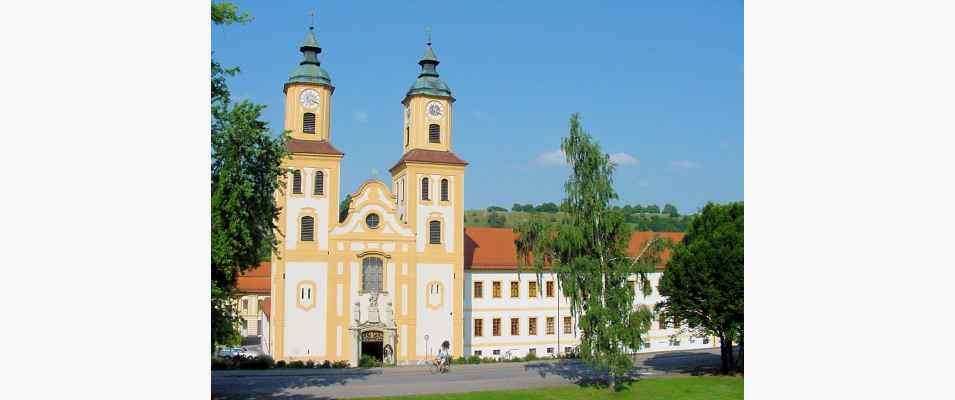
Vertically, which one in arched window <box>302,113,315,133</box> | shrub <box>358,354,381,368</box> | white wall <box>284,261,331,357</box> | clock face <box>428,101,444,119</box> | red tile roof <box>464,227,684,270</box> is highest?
clock face <box>428,101,444,119</box>

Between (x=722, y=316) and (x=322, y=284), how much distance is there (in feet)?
49.3

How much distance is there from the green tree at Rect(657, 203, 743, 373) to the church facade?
940 cm

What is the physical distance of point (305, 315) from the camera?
30.2m

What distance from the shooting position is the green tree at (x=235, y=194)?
14422 mm

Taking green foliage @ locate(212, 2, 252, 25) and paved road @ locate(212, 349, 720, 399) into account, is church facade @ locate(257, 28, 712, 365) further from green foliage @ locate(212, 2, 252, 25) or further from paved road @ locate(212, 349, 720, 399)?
green foliage @ locate(212, 2, 252, 25)

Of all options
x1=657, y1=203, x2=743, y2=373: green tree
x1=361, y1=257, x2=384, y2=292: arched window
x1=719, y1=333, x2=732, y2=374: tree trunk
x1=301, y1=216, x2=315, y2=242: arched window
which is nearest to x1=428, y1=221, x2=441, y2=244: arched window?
x1=361, y1=257, x2=384, y2=292: arched window

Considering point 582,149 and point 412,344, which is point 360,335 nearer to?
point 412,344

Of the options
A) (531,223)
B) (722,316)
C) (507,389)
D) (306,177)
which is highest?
(306,177)

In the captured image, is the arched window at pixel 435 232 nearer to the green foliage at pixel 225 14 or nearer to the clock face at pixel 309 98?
the clock face at pixel 309 98

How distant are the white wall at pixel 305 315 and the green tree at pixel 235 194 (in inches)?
569

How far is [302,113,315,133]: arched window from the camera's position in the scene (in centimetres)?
3128

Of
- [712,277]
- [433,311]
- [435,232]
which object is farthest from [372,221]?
[712,277]

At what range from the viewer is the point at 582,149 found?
21.7 metres
